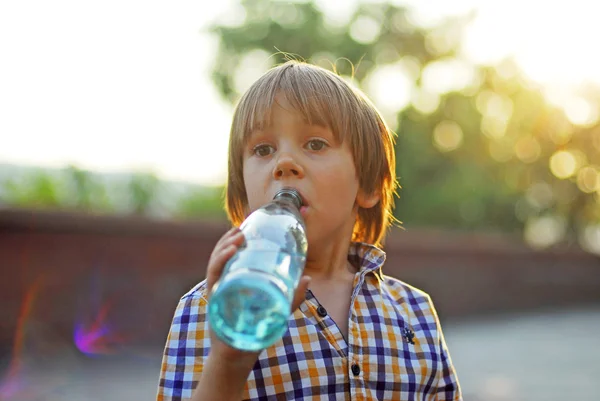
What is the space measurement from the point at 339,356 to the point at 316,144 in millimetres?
558

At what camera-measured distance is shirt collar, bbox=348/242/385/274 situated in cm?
191

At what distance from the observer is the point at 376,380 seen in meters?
1.62

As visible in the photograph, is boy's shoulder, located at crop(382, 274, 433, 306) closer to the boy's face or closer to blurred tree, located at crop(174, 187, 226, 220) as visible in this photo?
the boy's face

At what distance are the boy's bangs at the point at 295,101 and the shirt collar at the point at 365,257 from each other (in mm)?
379

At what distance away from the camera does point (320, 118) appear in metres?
1.76

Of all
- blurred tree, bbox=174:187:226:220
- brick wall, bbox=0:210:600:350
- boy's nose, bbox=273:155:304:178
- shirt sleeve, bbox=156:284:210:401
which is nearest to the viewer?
shirt sleeve, bbox=156:284:210:401

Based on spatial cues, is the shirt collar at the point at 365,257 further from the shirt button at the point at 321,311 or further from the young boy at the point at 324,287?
the shirt button at the point at 321,311

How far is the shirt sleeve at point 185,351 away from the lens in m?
1.53

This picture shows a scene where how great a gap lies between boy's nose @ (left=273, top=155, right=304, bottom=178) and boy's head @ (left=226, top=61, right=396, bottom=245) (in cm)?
14

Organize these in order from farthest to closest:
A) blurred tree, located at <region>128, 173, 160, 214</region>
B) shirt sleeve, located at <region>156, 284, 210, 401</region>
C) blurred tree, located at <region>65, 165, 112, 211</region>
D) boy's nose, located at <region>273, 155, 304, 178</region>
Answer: blurred tree, located at <region>128, 173, 160, 214</region>, blurred tree, located at <region>65, 165, 112, 211</region>, boy's nose, located at <region>273, 155, 304, 178</region>, shirt sleeve, located at <region>156, 284, 210, 401</region>

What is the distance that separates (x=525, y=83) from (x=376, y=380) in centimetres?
2044

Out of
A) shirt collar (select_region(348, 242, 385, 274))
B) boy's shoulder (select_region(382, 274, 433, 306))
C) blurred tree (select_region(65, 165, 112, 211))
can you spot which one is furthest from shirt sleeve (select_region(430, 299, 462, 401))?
blurred tree (select_region(65, 165, 112, 211))

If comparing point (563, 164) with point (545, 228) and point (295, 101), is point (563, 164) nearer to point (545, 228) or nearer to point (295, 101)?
point (545, 228)

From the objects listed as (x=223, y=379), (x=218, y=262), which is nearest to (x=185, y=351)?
(x=223, y=379)
